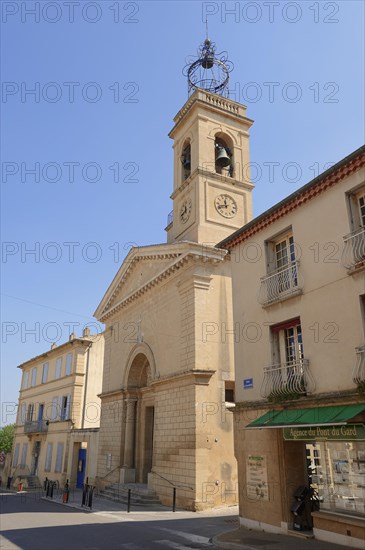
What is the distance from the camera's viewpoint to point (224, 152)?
21469mm

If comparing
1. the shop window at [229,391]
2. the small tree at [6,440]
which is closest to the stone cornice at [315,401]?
the shop window at [229,391]

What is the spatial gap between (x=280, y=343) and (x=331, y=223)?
128 inches

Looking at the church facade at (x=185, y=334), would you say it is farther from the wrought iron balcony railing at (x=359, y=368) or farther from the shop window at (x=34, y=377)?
the shop window at (x=34, y=377)

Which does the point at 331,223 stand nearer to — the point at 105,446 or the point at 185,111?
the point at 185,111

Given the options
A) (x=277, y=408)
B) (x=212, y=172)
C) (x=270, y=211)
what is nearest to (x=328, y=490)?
(x=277, y=408)

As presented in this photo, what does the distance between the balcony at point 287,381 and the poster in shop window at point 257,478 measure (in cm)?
161

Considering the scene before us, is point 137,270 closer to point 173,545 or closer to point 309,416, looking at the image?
point 173,545

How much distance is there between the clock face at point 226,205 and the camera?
69.7 feet

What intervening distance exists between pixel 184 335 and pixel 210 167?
887 centimetres

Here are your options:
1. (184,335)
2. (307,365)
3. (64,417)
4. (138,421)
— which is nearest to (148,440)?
(138,421)

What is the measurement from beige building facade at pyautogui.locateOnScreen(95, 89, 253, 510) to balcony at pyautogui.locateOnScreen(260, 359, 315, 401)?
5.56 metres

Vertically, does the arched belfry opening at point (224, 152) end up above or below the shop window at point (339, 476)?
above

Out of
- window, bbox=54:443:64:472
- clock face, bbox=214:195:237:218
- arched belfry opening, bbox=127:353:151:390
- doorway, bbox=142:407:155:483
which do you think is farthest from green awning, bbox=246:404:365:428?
window, bbox=54:443:64:472

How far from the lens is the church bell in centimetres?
2117
